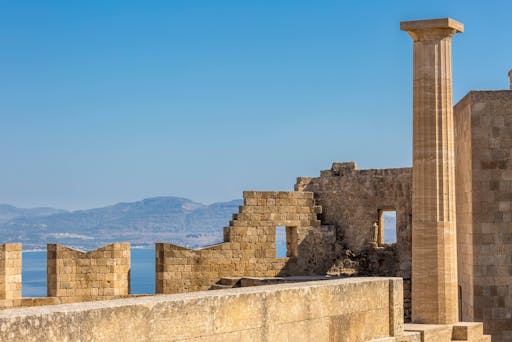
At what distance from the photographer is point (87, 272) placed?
21.5m

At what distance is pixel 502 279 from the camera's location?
59.7 feet

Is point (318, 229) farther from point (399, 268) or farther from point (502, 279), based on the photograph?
point (502, 279)

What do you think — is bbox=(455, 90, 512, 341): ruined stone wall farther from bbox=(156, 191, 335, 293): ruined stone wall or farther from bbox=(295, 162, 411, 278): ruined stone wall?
bbox=(156, 191, 335, 293): ruined stone wall

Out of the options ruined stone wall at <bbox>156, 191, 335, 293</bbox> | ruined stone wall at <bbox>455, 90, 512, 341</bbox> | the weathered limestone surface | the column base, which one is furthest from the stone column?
ruined stone wall at <bbox>156, 191, 335, 293</bbox>

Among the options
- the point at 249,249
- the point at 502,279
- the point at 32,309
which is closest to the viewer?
the point at 32,309

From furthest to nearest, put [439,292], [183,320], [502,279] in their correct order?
[502,279]
[439,292]
[183,320]

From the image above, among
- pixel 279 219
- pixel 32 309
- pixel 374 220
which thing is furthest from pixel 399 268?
pixel 32 309

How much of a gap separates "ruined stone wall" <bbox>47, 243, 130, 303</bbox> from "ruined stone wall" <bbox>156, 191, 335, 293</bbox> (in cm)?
125

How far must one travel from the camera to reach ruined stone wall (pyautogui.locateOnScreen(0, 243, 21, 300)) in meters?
19.6

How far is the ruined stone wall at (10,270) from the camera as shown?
19641mm

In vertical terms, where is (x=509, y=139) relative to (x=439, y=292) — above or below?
above

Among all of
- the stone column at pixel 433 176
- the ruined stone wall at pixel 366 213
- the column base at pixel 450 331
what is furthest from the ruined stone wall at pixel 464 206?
Result: the ruined stone wall at pixel 366 213

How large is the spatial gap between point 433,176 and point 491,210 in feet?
10.4

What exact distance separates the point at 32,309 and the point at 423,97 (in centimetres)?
985
